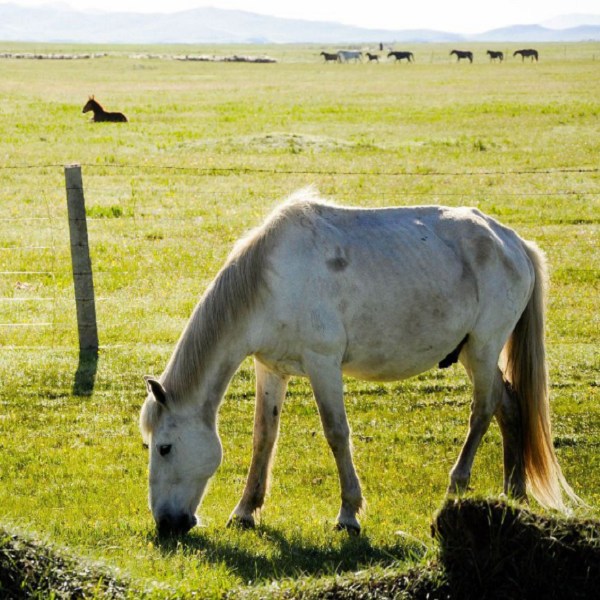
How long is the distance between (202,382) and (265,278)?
29.7 inches

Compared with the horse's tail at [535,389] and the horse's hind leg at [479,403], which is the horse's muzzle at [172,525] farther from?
the horse's tail at [535,389]

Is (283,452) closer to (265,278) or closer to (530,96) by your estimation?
(265,278)

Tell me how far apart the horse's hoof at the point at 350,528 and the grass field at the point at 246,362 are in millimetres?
78

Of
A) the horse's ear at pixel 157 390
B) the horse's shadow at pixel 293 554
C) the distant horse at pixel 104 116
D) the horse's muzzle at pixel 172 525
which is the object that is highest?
the distant horse at pixel 104 116

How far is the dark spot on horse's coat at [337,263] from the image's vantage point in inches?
241

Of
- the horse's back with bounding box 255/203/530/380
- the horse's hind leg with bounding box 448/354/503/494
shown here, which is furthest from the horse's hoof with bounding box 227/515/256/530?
the horse's hind leg with bounding box 448/354/503/494

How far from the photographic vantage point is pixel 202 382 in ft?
19.2

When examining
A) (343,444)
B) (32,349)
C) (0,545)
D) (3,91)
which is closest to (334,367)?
(343,444)

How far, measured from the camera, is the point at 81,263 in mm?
10477

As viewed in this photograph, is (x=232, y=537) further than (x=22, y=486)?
No

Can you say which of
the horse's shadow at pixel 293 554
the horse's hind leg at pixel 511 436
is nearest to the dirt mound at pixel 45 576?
the horse's shadow at pixel 293 554

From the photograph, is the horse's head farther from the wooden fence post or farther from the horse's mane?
the wooden fence post

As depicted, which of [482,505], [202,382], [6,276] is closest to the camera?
[482,505]

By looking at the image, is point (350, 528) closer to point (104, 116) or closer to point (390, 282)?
point (390, 282)
